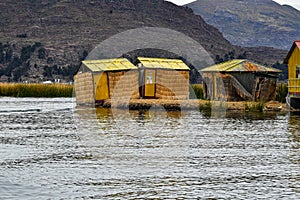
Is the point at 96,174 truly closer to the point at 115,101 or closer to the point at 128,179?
A: the point at 128,179

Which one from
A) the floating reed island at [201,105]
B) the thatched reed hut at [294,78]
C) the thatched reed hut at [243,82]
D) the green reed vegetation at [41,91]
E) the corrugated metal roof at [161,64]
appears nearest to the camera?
the thatched reed hut at [294,78]

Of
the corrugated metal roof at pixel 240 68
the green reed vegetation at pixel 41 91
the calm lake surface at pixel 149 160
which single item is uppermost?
the corrugated metal roof at pixel 240 68

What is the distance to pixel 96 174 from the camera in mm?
17312

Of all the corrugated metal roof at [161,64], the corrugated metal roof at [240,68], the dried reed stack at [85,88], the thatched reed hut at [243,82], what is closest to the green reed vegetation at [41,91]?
the dried reed stack at [85,88]

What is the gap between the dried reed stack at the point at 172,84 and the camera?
53812mm

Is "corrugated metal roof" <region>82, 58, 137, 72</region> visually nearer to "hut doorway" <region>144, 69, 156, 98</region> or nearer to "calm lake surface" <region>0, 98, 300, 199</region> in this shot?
"hut doorway" <region>144, 69, 156, 98</region>

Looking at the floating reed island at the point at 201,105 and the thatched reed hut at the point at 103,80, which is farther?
the thatched reed hut at the point at 103,80

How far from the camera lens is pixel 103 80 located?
51.9 meters

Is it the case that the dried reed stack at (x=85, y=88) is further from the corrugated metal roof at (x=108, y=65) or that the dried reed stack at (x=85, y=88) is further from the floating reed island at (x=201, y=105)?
the floating reed island at (x=201, y=105)

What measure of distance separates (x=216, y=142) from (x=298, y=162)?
5.97 metres

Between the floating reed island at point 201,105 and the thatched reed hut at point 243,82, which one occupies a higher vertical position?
the thatched reed hut at point 243,82

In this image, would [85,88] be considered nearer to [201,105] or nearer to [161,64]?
[161,64]

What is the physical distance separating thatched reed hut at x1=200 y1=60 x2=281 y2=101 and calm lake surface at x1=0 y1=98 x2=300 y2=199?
1812 centimetres

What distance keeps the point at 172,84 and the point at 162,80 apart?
1.19 m
